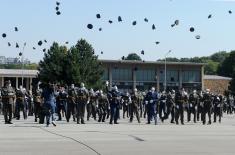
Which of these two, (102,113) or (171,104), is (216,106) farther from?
(102,113)

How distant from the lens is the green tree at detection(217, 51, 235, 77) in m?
147

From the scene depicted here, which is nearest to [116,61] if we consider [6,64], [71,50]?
[71,50]

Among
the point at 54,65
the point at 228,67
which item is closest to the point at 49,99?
the point at 54,65

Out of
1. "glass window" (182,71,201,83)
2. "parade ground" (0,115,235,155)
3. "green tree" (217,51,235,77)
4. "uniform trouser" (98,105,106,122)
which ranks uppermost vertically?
"green tree" (217,51,235,77)

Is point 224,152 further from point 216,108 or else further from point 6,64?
point 6,64

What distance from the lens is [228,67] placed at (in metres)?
155

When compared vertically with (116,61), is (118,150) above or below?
below

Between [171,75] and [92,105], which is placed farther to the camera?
[171,75]

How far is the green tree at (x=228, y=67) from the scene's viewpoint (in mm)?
146625

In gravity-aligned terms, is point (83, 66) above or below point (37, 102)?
above

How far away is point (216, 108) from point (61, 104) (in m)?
8.60

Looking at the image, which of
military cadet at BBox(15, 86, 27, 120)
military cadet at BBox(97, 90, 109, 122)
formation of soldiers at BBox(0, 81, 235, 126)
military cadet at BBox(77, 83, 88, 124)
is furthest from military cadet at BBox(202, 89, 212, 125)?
military cadet at BBox(15, 86, 27, 120)

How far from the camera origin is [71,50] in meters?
96.2

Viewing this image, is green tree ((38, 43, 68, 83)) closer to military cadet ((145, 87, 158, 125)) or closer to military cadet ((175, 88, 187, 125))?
military cadet ((175, 88, 187, 125))
